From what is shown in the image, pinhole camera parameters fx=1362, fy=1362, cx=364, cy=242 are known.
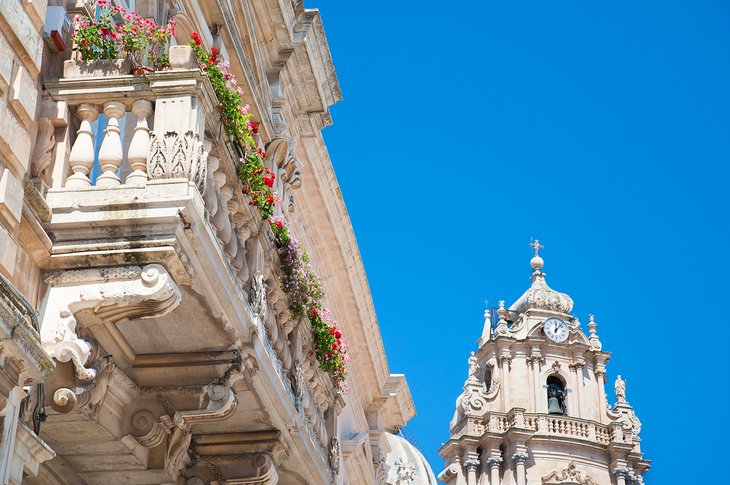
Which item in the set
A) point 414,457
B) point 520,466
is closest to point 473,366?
point 520,466

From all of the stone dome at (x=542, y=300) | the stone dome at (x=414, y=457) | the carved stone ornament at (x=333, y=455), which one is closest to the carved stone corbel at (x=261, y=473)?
the carved stone ornament at (x=333, y=455)

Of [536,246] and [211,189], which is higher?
[536,246]

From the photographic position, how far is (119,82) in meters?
8.73

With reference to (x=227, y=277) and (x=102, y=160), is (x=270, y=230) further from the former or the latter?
(x=102, y=160)

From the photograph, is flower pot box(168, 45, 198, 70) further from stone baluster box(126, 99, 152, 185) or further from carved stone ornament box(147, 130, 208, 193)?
carved stone ornament box(147, 130, 208, 193)

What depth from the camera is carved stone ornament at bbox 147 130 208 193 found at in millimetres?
8414

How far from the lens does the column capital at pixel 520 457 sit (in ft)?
170

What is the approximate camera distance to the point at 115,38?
9039 millimetres

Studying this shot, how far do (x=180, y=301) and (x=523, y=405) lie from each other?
45964mm

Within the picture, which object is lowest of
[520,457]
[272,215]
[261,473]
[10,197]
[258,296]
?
[10,197]

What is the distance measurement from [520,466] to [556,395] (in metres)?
4.30

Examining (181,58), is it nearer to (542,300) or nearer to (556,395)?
(556,395)

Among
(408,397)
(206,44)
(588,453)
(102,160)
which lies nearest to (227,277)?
(102,160)

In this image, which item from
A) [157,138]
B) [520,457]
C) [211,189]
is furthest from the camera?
[520,457]
